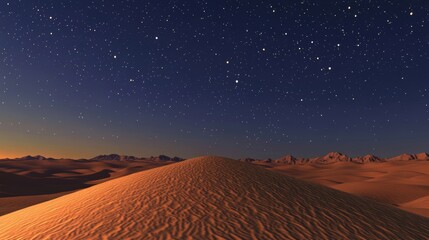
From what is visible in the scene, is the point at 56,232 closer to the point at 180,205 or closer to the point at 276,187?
the point at 180,205

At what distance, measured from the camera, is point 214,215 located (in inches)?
335

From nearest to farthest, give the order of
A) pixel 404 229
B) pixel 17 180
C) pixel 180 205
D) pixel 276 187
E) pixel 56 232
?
pixel 56 232 < pixel 404 229 < pixel 180 205 < pixel 276 187 < pixel 17 180

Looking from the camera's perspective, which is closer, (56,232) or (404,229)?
(56,232)

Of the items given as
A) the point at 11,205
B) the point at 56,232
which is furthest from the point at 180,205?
the point at 11,205

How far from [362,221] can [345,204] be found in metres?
1.70

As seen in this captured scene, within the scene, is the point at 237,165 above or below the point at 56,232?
above

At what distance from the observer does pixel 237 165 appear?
15000 mm

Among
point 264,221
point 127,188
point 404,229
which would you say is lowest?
point 404,229

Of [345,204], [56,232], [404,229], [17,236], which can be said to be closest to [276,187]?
[345,204]

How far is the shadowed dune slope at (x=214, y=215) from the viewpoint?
7.62m

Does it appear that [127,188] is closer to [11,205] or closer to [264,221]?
[264,221]

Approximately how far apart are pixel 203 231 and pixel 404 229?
5.61 metres

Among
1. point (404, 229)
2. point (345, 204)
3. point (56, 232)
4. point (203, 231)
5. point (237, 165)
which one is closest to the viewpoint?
point (203, 231)

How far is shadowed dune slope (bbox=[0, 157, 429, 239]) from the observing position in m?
7.62
